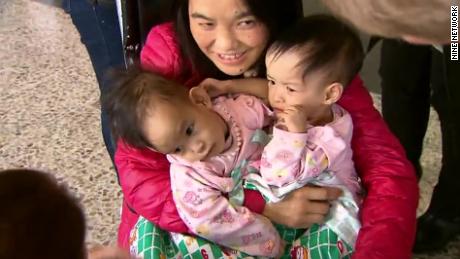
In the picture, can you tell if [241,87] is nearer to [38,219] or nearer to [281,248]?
[281,248]

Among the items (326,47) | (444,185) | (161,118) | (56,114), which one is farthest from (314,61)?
(56,114)

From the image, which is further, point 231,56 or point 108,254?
point 231,56

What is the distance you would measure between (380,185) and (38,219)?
0.76 m

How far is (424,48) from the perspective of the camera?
1.60m

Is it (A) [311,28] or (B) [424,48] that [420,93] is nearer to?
(B) [424,48]

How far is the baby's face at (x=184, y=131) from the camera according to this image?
1.17 metres

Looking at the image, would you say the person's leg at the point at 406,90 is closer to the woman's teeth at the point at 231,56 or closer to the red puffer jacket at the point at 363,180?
the red puffer jacket at the point at 363,180

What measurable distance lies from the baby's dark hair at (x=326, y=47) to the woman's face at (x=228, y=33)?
70 mm

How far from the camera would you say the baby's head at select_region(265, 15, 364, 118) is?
46.6 inches

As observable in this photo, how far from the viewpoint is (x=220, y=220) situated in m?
1.17

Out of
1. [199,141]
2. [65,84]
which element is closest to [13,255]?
[199,141]

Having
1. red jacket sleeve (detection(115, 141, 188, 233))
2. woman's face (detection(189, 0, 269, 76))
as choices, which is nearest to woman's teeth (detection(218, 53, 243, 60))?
woman's face (detection(189, 0, 269, 76))

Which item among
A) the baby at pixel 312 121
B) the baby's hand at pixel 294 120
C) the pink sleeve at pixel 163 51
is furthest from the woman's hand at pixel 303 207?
the pink sleeve at pixel 163 51

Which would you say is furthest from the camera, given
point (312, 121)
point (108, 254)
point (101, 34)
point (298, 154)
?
point (101, 34)
